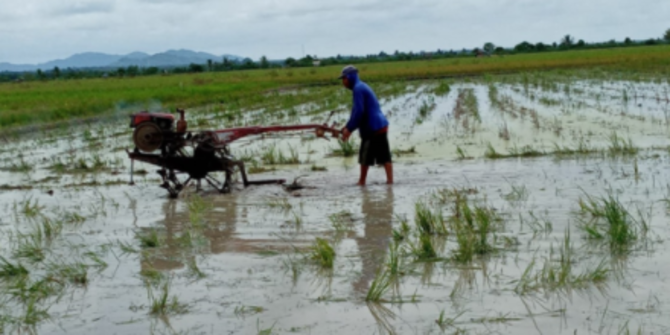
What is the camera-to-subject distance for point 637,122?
13023 mm

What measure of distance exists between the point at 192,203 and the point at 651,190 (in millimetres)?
4153

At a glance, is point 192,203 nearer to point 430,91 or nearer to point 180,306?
point 180,306

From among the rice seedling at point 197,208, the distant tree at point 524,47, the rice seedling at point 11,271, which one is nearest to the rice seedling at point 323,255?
the rice seedling at point 197,208

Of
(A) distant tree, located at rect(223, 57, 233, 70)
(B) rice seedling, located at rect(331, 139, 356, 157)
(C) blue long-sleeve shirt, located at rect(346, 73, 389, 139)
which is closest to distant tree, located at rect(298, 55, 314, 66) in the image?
(A) distant tree, located at rect(223, 57, 233, 70)

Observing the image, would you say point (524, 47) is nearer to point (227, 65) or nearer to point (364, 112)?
point (227, 65)

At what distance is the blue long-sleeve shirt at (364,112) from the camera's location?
8.00 meters

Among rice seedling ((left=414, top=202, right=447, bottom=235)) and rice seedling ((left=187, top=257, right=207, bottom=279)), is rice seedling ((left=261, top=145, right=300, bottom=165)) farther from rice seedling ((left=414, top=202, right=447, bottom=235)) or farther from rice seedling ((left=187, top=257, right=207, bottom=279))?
rice seedling ((left=187, top=257, right=207, bottom=279))

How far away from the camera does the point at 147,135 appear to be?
7.82 m

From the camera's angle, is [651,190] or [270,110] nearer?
[651,190]

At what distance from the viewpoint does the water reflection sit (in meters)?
4.79

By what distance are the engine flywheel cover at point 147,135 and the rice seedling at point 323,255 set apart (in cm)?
317

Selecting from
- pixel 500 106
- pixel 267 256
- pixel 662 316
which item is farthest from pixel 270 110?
pixel 662 316

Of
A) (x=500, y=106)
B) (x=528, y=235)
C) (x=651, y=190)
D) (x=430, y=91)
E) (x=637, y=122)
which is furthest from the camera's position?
(x=430, y=91)

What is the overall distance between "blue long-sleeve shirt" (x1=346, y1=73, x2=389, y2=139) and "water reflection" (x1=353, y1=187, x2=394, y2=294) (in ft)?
2.16
